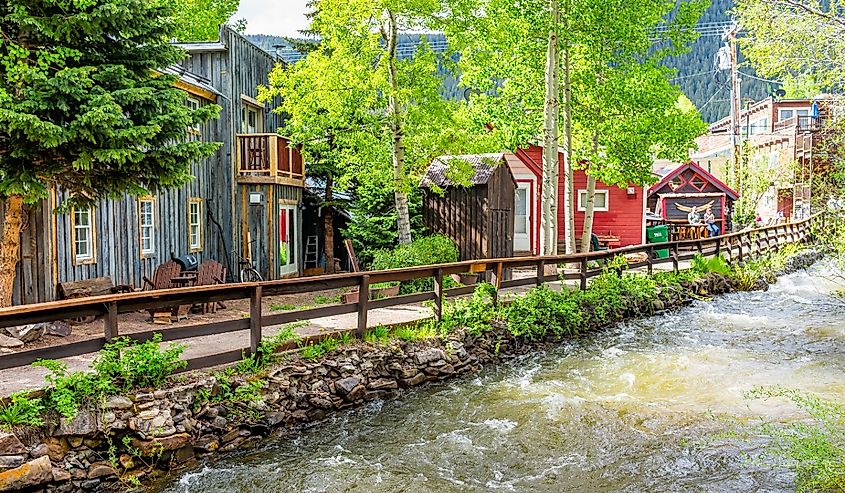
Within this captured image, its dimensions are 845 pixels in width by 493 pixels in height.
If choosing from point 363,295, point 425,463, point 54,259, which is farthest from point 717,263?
point 54,259

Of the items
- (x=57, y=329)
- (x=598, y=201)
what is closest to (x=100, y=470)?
(x=57, y=329)

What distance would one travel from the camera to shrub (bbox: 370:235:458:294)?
14.2 meters

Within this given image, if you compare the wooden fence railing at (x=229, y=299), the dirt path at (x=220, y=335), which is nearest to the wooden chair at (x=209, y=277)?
the dirt path at (x=220, y=335)

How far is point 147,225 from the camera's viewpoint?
13.6 metres

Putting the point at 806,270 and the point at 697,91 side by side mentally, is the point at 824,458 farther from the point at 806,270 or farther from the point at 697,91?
the point at 697,91

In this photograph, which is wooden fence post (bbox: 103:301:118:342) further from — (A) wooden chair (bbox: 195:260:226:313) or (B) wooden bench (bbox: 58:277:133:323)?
(A) wooden chair (bbox: 195:260:226:313)

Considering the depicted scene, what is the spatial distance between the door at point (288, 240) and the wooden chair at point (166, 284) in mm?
5579

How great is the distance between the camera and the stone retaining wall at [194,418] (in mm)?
6109

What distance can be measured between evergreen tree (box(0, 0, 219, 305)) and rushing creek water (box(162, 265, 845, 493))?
162 inches

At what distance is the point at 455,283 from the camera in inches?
534

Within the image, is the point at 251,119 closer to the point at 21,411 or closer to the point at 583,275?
the point at 583,275

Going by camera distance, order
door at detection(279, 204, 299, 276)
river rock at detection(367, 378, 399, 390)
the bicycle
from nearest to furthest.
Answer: river rock at detection(367, 378, 399, 390) < the bicycle < door at detection(279, 204, 299, 276)

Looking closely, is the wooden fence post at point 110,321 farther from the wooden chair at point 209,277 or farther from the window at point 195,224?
the window at point 195,224

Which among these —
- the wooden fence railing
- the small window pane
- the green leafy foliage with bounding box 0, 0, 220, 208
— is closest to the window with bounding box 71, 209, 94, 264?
the green leafy foliage with bounding box 0, 0, 220, 208
